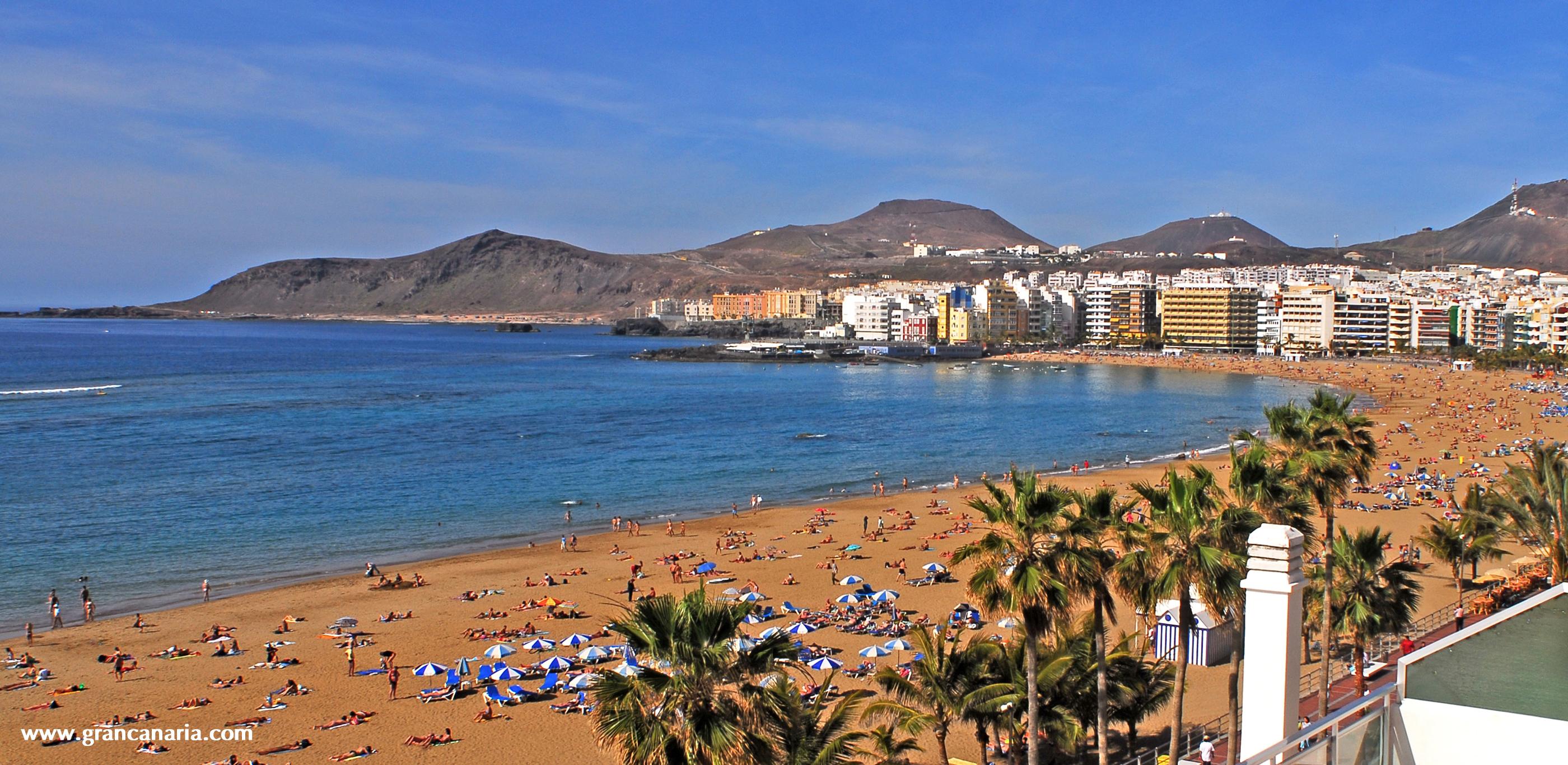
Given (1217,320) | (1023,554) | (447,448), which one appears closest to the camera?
(1023,554)

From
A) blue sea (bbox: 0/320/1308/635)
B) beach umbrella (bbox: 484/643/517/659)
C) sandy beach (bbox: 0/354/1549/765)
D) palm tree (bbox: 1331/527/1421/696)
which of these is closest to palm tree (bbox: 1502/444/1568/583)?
palm tree (bbox: 1331/527/1421/696)

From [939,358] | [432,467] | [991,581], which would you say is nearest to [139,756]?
[991,581]

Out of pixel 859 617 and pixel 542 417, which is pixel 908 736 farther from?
pixel 542 417

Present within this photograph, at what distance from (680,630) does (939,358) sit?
105m

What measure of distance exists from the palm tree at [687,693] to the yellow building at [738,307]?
173m

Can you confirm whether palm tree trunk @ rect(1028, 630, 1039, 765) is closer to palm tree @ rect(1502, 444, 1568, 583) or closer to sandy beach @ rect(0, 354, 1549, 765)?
sandy beach @ rect(0, 354, 1549, 765)

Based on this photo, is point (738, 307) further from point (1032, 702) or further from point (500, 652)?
point (1032, 702)

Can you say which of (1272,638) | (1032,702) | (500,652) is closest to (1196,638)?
(1032,702)

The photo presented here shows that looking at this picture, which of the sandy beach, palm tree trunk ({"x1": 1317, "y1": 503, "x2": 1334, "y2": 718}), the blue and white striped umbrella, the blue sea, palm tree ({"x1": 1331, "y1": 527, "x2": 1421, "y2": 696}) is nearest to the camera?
palm tree trunk ({"x1": 1317, "y1": 503, "x2": 1334, "y2": 718})

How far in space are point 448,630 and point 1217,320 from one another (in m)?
108

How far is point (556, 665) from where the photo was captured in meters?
15.4

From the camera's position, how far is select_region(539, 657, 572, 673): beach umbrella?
1532 centimetres

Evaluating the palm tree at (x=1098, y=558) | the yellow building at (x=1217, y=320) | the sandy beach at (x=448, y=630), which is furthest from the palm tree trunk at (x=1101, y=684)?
the yellow building at (x=1217, y=320)

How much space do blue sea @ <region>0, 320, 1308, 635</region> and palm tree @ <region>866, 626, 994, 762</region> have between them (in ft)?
55.8
